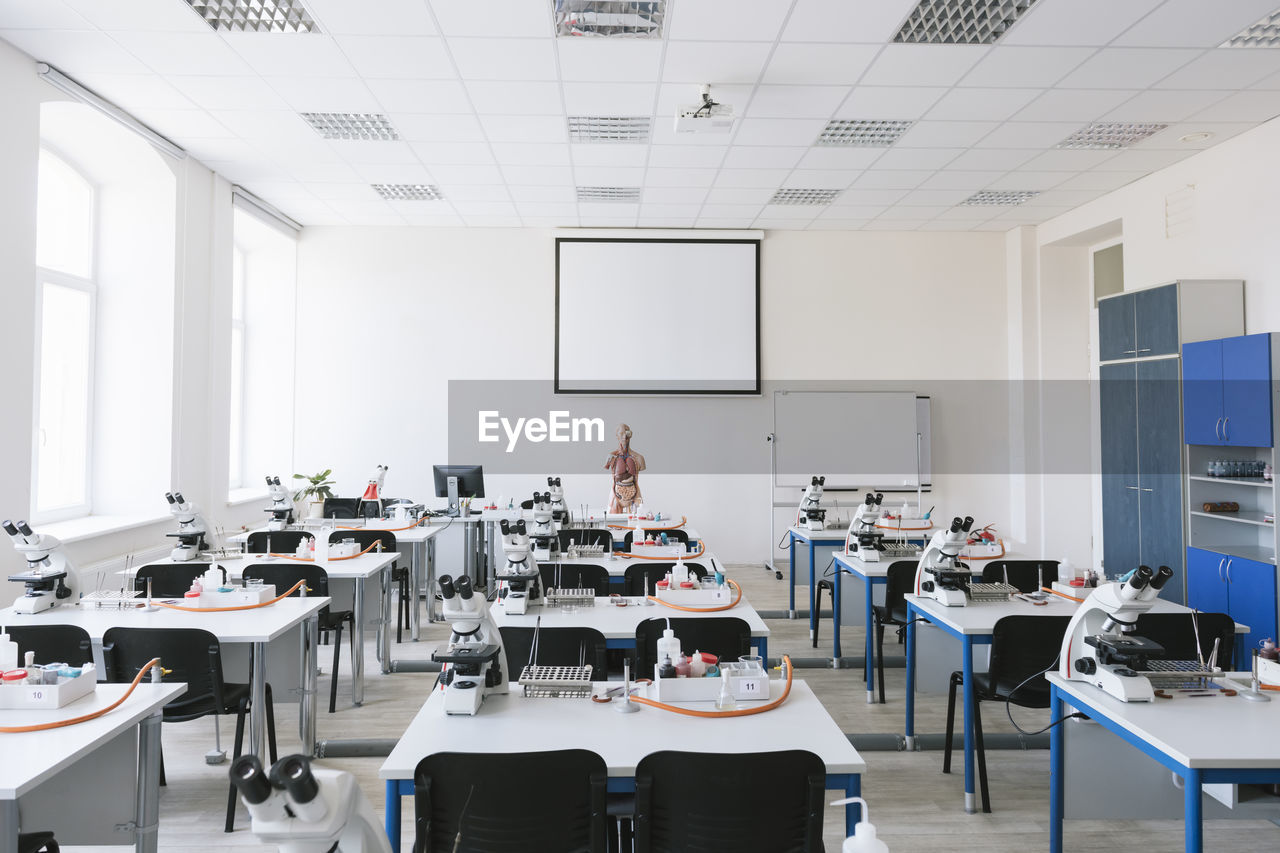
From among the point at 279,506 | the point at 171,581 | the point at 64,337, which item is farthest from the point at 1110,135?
the point at 64,337

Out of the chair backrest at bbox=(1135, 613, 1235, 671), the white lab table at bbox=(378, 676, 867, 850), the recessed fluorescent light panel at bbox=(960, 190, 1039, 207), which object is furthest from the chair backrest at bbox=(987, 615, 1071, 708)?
the recessed fluorescent light panel at bbox=(960, 190, 1039, 207)

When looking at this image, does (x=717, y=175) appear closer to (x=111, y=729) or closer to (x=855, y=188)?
(x=855, y=188)

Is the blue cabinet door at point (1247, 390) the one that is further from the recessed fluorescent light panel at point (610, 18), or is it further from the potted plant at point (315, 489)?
the potted plant at point (315, 489)

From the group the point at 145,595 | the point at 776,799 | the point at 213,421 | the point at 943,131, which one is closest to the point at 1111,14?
the point at 943,131

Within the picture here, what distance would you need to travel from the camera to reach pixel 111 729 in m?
2.11

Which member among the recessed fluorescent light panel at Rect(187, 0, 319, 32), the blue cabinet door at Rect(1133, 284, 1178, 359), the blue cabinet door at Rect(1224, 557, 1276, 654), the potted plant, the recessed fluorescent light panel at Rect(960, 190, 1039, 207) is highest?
the recessed fluorescent light panel at Rect(960, 190, 1039, 207)

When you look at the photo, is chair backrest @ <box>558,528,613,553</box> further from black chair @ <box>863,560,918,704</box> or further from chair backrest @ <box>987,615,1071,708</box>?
chair backrest @ <box>987,615,1071,708</box>

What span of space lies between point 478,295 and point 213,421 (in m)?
3.05

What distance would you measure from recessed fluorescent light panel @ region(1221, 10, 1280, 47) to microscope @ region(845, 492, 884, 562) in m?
3.30

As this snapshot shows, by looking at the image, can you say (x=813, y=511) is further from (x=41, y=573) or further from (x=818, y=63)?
(x=41, y=573)

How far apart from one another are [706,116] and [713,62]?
1.26ft

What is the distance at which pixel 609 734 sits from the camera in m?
2.12

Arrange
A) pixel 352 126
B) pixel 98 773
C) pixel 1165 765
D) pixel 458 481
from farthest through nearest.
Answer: pixel 458 481 → pixel 352 126 → pixel 98 773 → pixel 1165 765

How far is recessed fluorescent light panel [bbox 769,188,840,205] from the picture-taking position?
729 centimetres
